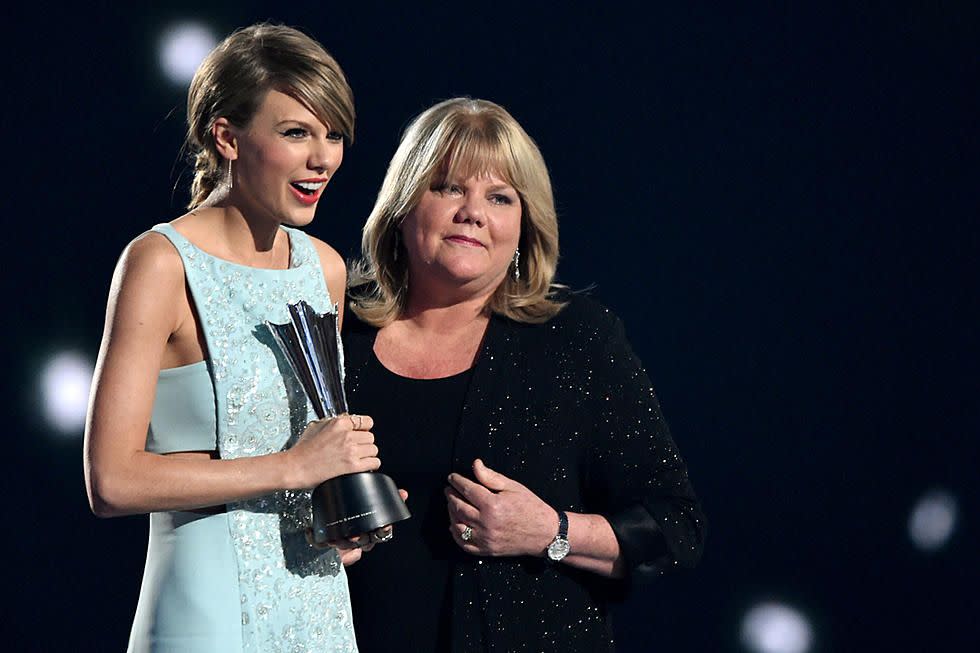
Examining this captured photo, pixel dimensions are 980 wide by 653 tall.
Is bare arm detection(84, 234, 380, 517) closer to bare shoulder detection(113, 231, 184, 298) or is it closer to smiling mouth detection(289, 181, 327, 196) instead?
bare shoulder detection(113, 231, 184, 298)

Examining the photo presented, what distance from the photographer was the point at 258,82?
4.47 ft

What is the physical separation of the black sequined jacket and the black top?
0.9 inches

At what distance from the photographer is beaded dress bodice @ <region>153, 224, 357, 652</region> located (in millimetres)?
1333

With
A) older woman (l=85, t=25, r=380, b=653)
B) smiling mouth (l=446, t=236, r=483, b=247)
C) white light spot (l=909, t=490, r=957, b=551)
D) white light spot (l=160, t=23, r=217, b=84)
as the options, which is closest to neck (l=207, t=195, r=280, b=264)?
older woman (l=85, t=25, r=380, b=653)

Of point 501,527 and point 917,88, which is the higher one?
point 917,88

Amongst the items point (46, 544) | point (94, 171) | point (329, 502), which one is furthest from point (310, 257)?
point (46, 544)

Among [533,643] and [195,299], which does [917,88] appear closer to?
[533,643]

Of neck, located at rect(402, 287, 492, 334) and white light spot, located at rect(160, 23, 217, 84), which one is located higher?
white light spot, located at rect(160, 23, 217, 84)

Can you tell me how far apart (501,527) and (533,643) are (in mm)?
178

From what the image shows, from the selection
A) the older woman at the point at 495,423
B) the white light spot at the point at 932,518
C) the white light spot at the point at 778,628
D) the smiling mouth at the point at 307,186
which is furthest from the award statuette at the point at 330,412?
the white light spot at the point at 932,518

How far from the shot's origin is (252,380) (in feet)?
4.43

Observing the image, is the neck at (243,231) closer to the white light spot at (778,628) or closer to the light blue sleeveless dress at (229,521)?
the light blue sleeveless dress at (229,521)

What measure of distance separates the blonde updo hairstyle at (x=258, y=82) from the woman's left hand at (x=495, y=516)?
490 mm

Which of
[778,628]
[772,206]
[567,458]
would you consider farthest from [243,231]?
[778,628]
